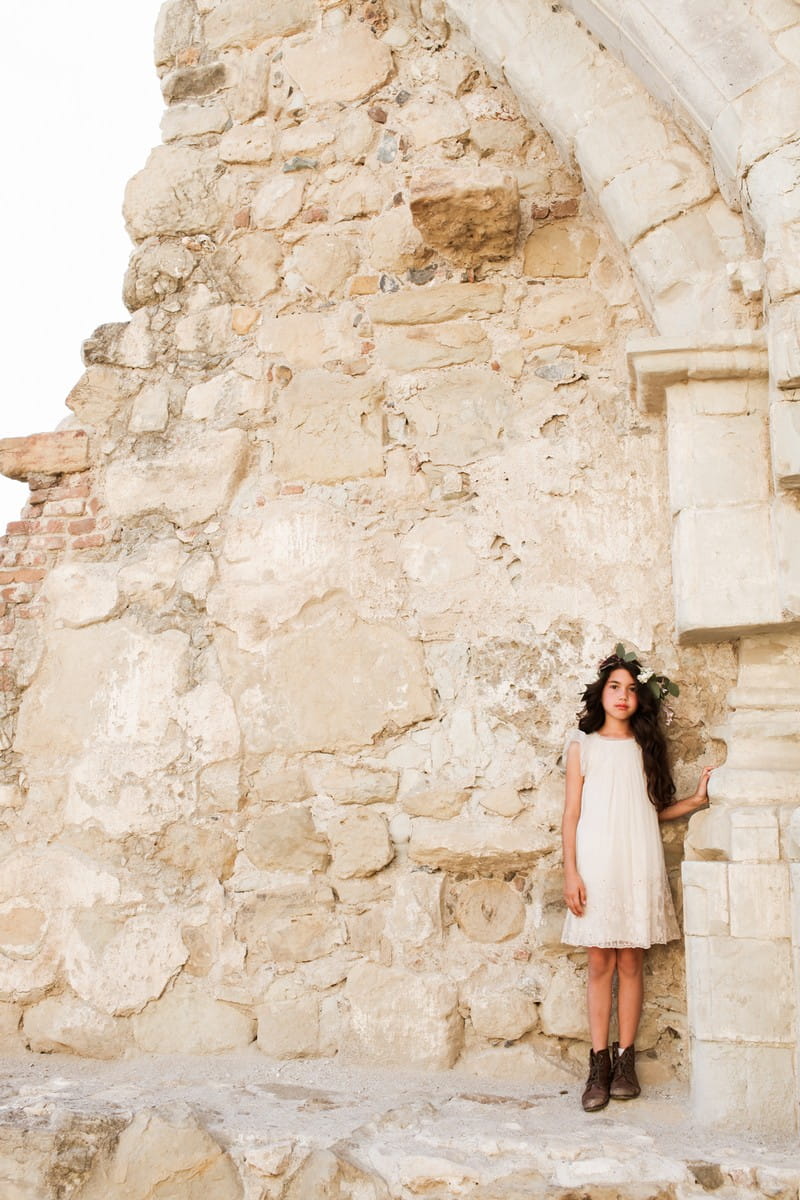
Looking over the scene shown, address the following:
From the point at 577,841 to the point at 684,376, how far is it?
1450 mm

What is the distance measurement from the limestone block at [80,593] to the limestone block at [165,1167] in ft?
5.96

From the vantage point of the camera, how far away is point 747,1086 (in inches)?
112

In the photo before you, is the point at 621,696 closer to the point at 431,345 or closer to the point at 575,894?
the point at 575,894

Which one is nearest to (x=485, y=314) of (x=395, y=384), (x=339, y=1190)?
(x=395, y=384)

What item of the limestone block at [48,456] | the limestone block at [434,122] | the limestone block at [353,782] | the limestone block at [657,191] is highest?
the limestone block at [434,122]

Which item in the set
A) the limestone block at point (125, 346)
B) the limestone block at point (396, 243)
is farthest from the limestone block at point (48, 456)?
the limestone block at point (396, 243)

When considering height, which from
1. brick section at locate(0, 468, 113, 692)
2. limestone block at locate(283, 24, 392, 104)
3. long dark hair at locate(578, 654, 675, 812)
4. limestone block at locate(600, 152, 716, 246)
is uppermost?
limestone block at locate(283, 24, 392, 104)

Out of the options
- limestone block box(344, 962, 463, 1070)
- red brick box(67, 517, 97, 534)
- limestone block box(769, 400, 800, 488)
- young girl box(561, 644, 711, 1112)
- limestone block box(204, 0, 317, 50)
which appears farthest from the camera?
limestone block box(204, 0, 317, 50)

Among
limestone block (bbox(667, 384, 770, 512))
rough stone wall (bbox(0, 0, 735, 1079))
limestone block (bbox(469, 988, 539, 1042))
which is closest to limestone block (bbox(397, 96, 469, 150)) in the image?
rough stone wall (bbox(0, 0, 735, 1079))

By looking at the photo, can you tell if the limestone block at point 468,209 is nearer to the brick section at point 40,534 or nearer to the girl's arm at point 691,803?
the brick section at point 40,534

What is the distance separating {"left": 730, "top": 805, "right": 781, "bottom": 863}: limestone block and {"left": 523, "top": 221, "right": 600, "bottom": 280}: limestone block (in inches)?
79.0

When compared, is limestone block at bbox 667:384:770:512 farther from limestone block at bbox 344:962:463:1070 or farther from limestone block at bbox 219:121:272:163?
limestone block at bbox 219:121:272:163

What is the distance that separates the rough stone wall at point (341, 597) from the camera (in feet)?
11.3

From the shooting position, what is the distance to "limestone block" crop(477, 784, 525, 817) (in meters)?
3.46
